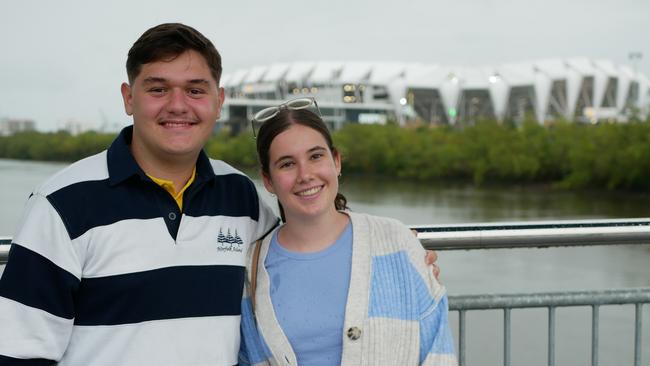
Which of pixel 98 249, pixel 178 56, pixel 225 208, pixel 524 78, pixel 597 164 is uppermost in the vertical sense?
pixel 524 78

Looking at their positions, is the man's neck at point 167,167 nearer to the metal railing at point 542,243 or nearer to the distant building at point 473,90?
the metal railing at point 542,243

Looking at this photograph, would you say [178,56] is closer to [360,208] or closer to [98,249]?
[98,249]

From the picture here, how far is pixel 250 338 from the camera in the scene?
1.73 metres

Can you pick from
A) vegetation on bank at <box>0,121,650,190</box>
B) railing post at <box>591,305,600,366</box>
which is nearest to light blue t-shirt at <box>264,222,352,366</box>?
railing post at <box>591,305,600,366</box>

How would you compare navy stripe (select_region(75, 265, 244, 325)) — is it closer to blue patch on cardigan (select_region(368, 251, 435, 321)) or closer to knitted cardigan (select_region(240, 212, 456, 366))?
knitted cardigan (select_region(240, 212, 456, 366))

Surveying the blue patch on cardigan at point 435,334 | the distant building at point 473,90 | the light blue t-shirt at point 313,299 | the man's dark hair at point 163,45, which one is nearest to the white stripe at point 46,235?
the man's dark hair at point 163,45

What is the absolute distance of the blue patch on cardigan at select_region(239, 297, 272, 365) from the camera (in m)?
1.72

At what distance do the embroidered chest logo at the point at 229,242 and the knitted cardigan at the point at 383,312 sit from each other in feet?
0.21

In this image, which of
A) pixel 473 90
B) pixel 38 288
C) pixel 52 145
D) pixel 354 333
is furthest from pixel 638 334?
pixel 473 90

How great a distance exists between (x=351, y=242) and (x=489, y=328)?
8.82m

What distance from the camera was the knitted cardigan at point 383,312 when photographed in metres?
1.62

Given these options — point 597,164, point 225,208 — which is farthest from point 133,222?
point 597,164

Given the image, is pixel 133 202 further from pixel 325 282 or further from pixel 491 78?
pixel 491 78

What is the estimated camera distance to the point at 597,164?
90.4 ft
